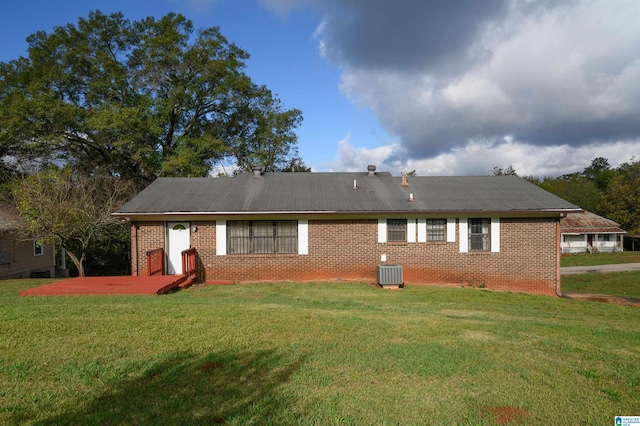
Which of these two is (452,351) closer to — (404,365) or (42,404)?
(404,365)

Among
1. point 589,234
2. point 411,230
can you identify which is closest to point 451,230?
point 411,230

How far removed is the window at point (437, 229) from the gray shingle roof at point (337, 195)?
0.56 m

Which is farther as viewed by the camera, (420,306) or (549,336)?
(420,306)

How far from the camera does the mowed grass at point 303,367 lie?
3.67 m

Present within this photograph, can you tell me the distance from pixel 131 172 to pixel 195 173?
440 centimetres

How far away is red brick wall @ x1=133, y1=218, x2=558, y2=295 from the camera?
14148 mm

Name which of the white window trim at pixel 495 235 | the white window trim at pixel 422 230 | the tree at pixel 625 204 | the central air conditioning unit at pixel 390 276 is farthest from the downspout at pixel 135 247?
the tree at pixel 625 204

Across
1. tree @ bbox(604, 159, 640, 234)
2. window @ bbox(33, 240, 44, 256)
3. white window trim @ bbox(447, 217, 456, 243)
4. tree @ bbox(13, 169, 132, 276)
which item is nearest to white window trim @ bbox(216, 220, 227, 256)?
tree @ bbox(13, 169, 132, 276)

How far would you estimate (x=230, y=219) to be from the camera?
46.4 feet

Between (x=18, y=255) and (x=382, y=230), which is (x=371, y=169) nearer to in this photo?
(x=382, y=230)

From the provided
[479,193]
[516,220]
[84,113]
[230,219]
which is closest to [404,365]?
[230,219]

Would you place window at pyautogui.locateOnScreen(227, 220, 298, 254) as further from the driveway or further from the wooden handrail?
the driveway

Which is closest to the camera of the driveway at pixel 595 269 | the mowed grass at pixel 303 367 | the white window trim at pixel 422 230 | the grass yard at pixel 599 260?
the mowed grass at pixel 303 367

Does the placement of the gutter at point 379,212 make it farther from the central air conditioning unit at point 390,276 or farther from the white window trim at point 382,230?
the central air conditioning unit at point 390,276
